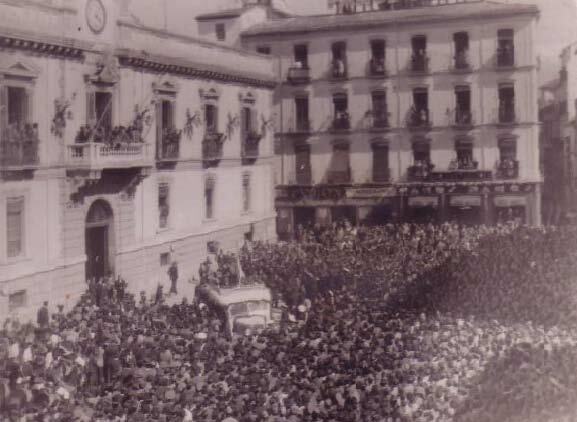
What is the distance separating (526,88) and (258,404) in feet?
91.1

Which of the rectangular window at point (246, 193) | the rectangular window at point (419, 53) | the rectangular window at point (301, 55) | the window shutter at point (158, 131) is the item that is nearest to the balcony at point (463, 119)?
the rectangular window at point (419, 53)

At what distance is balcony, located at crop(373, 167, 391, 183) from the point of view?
129 feet

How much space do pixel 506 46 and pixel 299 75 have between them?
33.4ft

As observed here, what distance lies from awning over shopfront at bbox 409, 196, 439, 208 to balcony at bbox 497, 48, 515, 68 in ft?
23.3

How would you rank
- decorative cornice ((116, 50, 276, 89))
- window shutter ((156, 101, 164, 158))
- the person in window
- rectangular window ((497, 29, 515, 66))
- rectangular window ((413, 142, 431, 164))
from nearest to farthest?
1. decorative cornice ((116, 50, 276, 89))
2. the person in window
3. window shutter ((156, 101, 164, 158))
4. rectangular window ((497, 29, 515, 66))
5. rectangular window ((413, 142, 431, 164))

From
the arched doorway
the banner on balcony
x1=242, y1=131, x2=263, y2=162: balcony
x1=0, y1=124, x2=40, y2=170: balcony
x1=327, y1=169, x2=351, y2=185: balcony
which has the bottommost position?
the arched doorway

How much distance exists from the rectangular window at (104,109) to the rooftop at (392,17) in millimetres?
16120

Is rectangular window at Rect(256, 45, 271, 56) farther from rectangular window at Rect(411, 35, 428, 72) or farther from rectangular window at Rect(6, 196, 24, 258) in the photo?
rectangular window at Rect(6, 196, 24, 258)

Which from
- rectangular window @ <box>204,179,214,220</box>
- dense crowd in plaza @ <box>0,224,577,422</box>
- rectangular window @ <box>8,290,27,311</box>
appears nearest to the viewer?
dense crowd in plaza @ <box>0,224,577,422</box>

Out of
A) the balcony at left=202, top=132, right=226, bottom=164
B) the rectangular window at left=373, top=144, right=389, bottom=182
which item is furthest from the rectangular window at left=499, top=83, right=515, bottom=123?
the balcony at left=202, top=132, right=226, bottom=164

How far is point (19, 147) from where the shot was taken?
69.7 feet

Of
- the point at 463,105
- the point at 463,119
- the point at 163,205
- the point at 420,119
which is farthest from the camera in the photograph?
the point at 420,119

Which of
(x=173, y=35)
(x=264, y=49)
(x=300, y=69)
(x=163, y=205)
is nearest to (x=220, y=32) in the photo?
(x=264, y=49)

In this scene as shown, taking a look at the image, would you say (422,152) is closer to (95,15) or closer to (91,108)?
(91,108)
